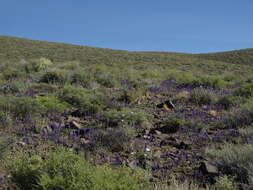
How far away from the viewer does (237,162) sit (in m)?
3.20

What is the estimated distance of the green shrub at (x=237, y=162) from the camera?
2.99m

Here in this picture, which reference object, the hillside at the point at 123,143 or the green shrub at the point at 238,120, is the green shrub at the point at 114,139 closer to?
the hillside at the point at 123,143

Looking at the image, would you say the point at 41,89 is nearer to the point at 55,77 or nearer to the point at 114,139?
the point at 55,77

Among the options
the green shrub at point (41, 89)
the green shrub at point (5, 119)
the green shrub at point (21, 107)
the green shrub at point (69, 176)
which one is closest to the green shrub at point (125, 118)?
the green shrub at point (21, 107)

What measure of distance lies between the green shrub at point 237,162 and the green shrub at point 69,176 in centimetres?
104

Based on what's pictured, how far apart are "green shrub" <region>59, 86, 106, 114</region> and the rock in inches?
116

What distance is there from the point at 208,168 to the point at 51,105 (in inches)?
145

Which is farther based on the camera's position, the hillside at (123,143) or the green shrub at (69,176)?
the hillside at (123,143)

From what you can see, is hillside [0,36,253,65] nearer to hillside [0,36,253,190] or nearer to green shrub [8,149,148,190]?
hillside [0,36,253,190]

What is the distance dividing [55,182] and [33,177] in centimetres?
45

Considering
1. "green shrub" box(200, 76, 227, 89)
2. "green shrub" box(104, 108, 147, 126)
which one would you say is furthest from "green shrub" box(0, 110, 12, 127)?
"green shrub" box(200, 76, 227, 89)

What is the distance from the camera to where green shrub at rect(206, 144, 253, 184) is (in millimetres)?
2992

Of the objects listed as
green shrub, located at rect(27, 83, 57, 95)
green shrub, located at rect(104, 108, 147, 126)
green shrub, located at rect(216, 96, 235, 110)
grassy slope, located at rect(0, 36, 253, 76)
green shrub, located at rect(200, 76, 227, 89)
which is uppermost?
grassy slope, located at rect(0, 36, 253, 76)

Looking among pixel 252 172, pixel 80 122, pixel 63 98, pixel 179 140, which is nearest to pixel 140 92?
pixel 63 98
